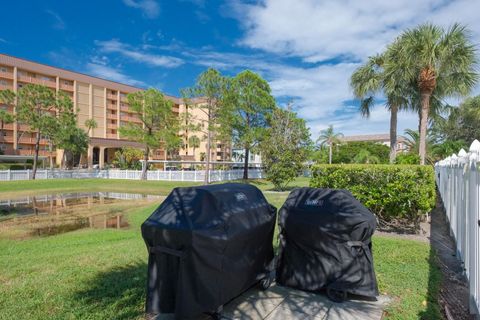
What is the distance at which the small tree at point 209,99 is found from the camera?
73.2 feet

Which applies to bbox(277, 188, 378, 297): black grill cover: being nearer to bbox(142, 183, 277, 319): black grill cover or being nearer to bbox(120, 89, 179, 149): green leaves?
bbox(142, 183, 277, 319): black grill cover

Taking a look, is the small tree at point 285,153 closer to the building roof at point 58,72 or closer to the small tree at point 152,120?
the small tree at point 152,120

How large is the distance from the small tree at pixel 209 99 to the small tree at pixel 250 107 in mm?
1522

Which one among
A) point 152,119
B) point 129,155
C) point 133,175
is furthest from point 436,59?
point 129,155

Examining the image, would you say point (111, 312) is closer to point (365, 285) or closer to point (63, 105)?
point (365, 285)

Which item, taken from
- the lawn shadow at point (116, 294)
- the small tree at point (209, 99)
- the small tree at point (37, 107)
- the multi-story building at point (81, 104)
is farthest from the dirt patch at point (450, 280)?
the multi-story building at point (81, 104)

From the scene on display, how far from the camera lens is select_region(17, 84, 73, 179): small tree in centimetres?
2622

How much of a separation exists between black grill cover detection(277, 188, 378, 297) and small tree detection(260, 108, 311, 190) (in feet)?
46.8

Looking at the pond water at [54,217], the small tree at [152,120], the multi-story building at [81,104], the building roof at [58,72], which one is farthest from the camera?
the multi-story building at [81,104]

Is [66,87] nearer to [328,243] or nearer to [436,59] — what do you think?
[436,59]

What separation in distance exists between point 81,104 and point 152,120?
1562 inches

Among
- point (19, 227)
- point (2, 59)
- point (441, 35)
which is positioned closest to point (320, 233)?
point (19, 227)

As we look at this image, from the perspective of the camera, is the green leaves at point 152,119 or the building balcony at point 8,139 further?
the building balcony at point 8,139

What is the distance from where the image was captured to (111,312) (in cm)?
326
